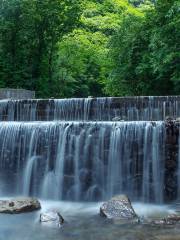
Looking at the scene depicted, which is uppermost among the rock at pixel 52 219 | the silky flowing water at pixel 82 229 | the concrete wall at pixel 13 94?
the concrete wall at pixel 13 94

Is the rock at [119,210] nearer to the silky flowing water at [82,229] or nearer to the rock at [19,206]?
the silky flowing water at [82,229]

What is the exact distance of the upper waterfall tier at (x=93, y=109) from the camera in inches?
702

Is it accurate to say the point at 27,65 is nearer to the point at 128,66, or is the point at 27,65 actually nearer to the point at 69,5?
the point at 69,5

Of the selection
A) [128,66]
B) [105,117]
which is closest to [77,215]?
[105,117]

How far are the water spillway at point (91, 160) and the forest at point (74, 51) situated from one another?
7.75 metres

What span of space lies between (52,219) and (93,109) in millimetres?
8483

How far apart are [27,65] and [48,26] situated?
2865mm

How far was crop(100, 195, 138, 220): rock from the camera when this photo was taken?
11134 millimetres

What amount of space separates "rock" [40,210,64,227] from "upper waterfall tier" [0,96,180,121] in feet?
24.1

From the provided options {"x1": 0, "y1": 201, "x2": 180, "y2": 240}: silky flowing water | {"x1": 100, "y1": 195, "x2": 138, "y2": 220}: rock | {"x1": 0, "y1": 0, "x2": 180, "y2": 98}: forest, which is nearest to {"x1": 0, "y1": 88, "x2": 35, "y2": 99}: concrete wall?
{"x1": 0, "y1": 0, "x2": 180, "y2": 98}: forest

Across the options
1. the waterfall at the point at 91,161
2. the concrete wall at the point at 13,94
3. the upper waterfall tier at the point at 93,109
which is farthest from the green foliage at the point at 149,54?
the waterfall at the point at 91,161

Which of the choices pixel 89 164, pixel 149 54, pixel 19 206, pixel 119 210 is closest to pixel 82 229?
pixel 119 210

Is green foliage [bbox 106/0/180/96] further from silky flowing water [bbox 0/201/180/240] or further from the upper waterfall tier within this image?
silky flowing water [bbox 0/201/180/240]

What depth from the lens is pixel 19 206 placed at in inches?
474
